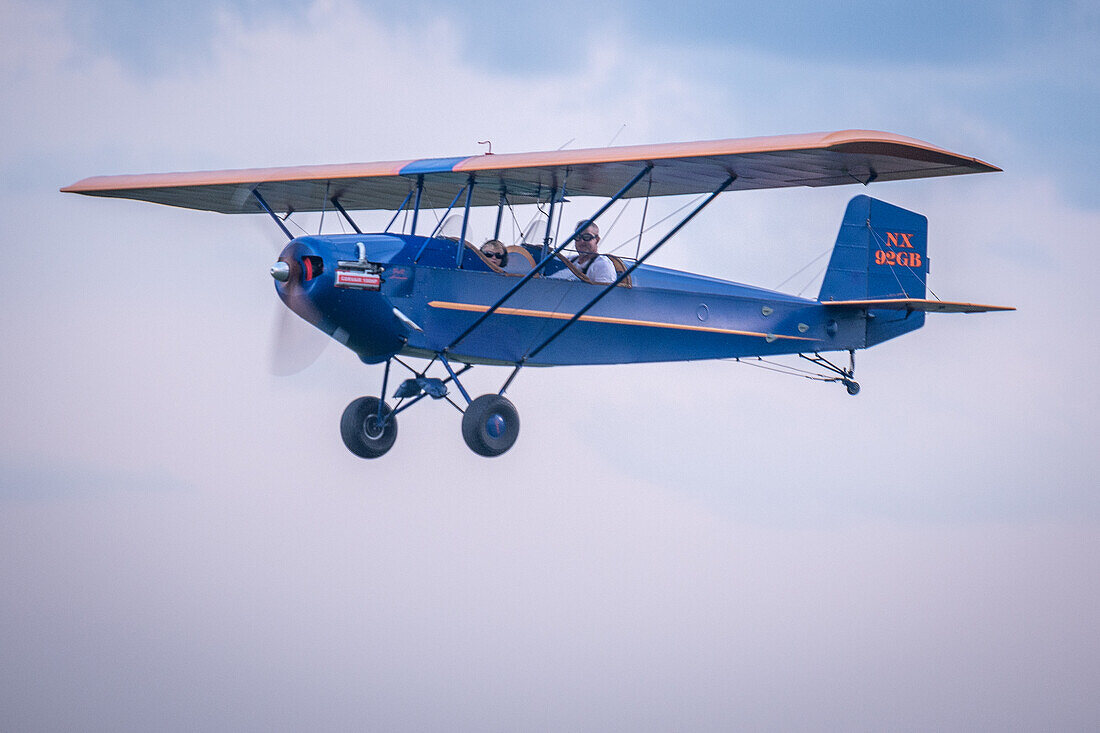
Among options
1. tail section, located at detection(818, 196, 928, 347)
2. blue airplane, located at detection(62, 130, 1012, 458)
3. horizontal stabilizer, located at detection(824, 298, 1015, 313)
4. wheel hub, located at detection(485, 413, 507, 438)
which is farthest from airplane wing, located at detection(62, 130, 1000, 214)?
tail section, located at detection(818, 196, 928, 347)

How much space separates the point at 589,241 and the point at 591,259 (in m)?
0.20

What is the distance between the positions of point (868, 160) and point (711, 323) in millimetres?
3857

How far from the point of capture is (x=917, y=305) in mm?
17859

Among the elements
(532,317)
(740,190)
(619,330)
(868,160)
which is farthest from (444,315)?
(868,160)

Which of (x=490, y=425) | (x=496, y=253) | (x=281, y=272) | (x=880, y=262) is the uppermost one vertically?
(x=880, y=262)

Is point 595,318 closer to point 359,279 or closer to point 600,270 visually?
point 600,270

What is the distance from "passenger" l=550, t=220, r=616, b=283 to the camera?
16.4 meters

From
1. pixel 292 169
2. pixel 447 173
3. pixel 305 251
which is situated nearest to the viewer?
pixel 305 251

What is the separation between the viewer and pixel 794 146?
1362 cm

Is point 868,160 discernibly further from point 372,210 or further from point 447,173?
point 372,210

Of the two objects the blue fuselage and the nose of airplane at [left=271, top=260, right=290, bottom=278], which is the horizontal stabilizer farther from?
the nose of airplane at [left=271, top=260, right=290, bottom=278]

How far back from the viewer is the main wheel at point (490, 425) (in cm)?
1531

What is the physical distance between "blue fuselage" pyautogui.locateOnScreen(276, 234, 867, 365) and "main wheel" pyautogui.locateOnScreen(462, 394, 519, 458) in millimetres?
575

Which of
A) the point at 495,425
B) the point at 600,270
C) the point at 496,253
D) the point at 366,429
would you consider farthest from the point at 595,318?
the point at 366,429
